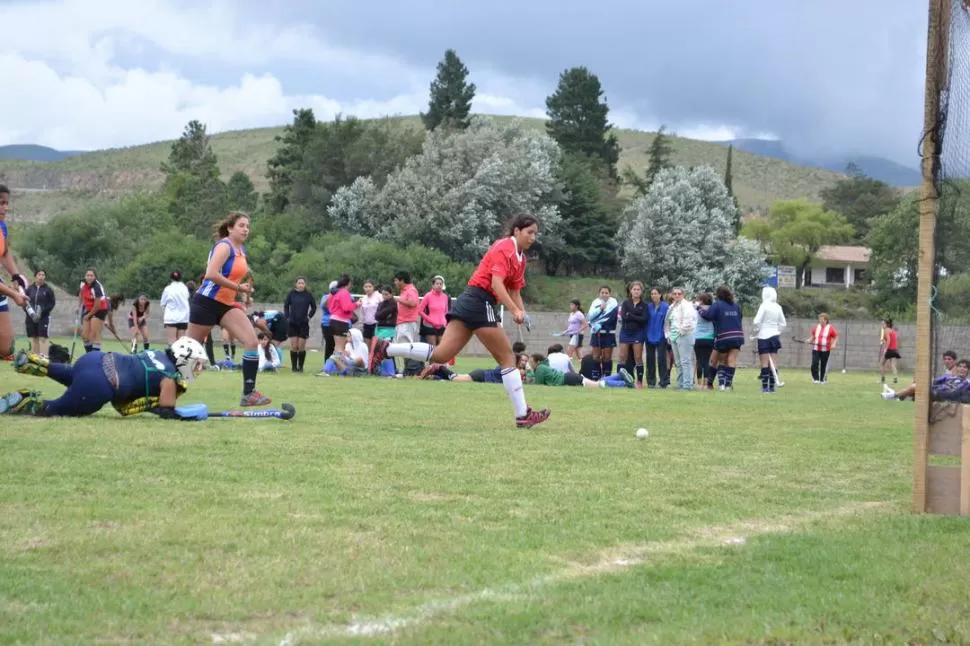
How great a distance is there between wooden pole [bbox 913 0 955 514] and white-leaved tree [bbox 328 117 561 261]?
2297 inches

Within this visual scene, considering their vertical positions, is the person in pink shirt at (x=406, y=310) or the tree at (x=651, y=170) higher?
the tree at (x=651, y=170)

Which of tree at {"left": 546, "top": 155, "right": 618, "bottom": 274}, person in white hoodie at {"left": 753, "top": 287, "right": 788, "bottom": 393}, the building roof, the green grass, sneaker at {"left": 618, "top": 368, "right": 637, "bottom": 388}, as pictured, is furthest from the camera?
the green grass

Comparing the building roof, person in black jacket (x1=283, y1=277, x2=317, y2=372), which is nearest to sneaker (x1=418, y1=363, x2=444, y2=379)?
person in black jacket (x1=283, y1=277, x2=317, y2=372)

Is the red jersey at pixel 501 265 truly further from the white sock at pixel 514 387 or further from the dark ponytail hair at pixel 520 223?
the white sock at pixel 514 387

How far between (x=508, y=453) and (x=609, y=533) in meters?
3.52

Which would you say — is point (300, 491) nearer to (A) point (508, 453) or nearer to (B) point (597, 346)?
(A) point (508, 453)

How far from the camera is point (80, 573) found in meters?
5.11

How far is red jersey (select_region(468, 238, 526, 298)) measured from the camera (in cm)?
1189

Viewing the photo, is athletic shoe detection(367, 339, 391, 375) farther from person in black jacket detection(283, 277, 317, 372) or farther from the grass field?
the grass field

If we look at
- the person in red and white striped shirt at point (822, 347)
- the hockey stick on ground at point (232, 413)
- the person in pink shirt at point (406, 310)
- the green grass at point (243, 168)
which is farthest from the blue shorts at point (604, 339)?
the green grass at point (243, 168)

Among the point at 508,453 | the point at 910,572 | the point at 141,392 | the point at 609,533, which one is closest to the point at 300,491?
the point at 609,533

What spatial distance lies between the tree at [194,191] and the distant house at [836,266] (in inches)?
2177

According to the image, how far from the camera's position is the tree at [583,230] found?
3049 inches

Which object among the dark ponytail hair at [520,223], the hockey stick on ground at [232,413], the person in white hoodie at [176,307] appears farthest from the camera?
the person in white hoodie at [176,307]
